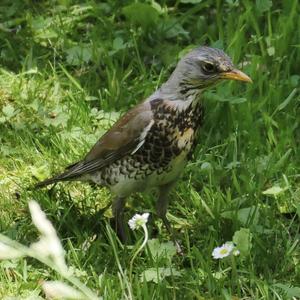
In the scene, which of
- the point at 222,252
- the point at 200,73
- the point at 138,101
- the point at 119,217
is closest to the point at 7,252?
the point at 222,252

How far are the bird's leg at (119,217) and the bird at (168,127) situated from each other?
0.53 feet

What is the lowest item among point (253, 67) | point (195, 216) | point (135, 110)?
point (195, 216)

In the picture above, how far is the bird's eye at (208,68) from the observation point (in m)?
3.26

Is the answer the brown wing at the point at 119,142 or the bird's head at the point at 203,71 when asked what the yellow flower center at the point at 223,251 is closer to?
the brown wing at the point at 119,142

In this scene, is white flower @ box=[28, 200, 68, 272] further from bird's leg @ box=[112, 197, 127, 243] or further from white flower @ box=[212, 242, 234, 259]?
bird's leg @ box=[112, 197, 127, 243]

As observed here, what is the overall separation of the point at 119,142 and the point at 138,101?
1310mm

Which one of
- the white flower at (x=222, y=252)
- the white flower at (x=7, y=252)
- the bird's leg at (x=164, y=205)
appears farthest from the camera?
the bird's leg at (x=164, y=205)

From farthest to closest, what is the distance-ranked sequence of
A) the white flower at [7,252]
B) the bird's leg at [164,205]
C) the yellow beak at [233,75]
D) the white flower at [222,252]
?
1. the bird's leg at [164,205]
2. the yellow beak at [233,75]
3. the white flower at [222,252]
4. the white flower at [7,252]

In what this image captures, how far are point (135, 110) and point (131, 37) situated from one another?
1963mm

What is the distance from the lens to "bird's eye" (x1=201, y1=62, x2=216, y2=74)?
10.7 feet

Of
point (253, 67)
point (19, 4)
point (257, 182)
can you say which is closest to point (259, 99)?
point (253, 67)

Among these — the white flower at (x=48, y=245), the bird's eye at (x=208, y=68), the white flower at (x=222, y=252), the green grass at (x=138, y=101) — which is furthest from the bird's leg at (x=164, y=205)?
the white flower at (x=48, y=245)

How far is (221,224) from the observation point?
3.59 meters

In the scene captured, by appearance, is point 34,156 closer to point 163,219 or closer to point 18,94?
point 18,94
